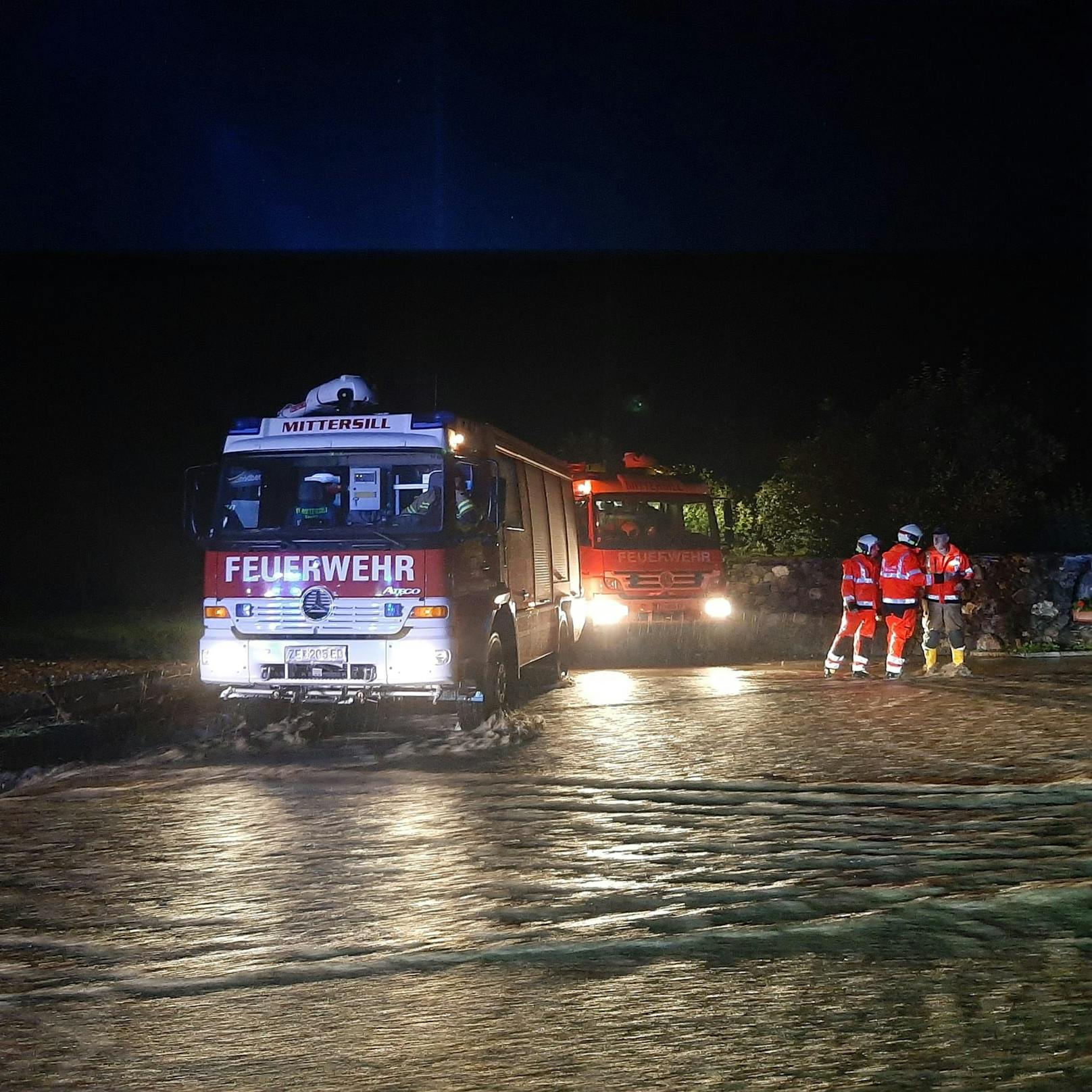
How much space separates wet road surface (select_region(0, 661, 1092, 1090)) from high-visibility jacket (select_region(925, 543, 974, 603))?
7391 millimetres

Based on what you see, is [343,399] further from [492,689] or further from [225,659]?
[492,689]

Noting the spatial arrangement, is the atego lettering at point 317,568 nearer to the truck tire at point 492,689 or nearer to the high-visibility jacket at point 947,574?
the truck tire at point 492,689

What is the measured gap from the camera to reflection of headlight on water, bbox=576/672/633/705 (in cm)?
1580

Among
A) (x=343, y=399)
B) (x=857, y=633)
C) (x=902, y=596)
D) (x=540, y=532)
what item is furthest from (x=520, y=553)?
(x=857, y=633)

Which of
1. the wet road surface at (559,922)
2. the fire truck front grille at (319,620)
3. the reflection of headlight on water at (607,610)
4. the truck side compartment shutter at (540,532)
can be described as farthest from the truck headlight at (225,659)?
the reflection of headlight on water at (607,610)

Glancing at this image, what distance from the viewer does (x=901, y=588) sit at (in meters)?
17.8

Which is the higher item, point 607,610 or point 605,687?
point 607,610

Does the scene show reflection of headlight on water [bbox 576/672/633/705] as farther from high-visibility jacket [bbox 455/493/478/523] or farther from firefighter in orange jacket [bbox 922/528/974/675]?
firefighter in orange jacket [bbox 922/528/974/675]

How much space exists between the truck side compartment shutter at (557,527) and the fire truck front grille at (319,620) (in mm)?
4954

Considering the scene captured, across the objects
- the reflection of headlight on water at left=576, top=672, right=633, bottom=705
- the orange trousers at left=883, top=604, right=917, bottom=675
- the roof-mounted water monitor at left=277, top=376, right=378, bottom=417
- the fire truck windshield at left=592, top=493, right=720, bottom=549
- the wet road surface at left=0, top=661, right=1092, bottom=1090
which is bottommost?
the wet road surface at left=0, top=661, right=1092, bottom=1090

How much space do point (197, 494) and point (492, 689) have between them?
118 inches

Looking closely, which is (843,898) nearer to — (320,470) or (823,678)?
(320,470)

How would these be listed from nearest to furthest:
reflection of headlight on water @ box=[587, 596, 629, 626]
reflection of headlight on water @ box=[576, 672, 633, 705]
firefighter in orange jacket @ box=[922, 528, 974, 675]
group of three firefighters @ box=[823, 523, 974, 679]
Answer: reflection of headlight on water @ box=[576, 672, 633, 705], group of three firefighters @ box=[823, 523, 974, 679], firefighter in orange jacket @ box=[922, 528, 974, 675], reflection of headlight on water @ box=[587, 596, 629, 626]

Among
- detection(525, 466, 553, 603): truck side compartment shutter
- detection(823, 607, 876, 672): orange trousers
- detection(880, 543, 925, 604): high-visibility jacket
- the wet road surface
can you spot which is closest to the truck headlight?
the wet road surface
